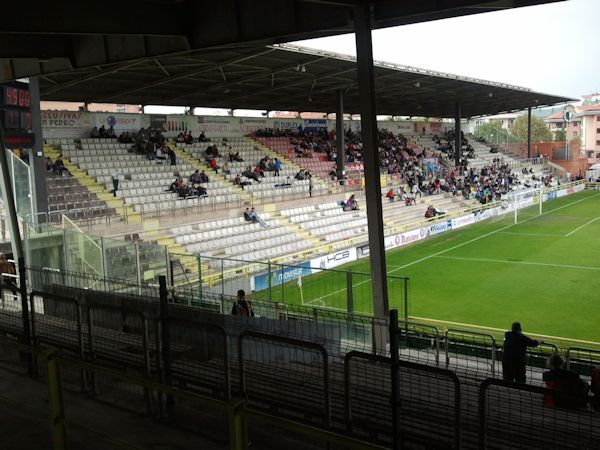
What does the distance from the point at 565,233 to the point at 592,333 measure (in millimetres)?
20051

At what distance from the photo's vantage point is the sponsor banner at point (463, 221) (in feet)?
122

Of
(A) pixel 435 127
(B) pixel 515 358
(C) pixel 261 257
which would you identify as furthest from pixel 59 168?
(A) pixel 435 127

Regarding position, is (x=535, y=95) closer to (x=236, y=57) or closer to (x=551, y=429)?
(x=236, y=57)

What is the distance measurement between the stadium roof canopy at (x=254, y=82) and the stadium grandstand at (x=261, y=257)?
0.20 m

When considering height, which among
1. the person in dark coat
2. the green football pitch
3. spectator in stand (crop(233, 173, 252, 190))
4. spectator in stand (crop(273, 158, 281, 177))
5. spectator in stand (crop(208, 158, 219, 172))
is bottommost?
the green football pitch

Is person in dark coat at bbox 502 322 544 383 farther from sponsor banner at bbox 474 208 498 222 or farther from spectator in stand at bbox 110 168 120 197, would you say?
sponsor banner at bbox 474 208 498 222

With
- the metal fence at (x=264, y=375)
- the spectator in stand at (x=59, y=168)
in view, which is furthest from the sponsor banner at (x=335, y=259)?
the metal fence at (x=264, y=375)

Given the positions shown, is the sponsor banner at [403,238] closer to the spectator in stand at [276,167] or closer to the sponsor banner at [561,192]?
the spectator in stand at [276,167]

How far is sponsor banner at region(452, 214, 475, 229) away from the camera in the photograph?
37.2 meters

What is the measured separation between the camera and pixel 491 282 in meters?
22.8

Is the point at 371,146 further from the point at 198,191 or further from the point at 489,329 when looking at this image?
the point at 198,191

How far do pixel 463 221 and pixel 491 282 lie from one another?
52.7 ft

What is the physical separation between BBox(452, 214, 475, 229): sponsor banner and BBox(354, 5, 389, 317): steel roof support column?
26.1 meters

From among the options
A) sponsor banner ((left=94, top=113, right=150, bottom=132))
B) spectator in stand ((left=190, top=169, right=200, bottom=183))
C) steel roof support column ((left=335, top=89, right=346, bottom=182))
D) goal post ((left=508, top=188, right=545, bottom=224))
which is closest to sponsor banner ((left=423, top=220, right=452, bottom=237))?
steel roof support column ((left=335, top=89, right=346, bottom=182))
